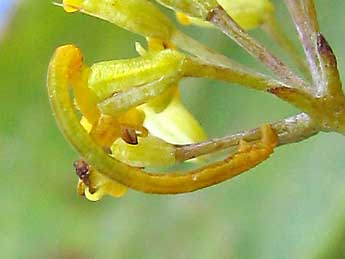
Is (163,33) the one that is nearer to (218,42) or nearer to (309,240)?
(309,240)

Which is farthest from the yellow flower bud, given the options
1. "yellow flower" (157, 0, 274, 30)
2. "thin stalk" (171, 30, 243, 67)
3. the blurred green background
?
the blurred green background

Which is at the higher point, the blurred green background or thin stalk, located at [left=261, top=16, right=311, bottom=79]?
thin stalk, located at [left=261, top=16, right=311, bottom=79]

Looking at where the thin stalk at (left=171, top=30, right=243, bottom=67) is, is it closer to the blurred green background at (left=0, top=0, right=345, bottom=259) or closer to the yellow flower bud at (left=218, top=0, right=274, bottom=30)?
the yellow flower bud at (left=218, top=0, right=274, bottom=30)

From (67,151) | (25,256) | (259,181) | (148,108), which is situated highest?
(148,108)

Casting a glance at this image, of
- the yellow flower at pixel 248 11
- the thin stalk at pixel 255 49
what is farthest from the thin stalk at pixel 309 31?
the yellow flower at pixel 248 11

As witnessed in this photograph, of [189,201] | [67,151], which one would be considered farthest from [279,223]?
[67,151]

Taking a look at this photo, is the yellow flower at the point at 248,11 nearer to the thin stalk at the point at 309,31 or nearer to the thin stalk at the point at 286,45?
the thin stalk at the point at 286,45
